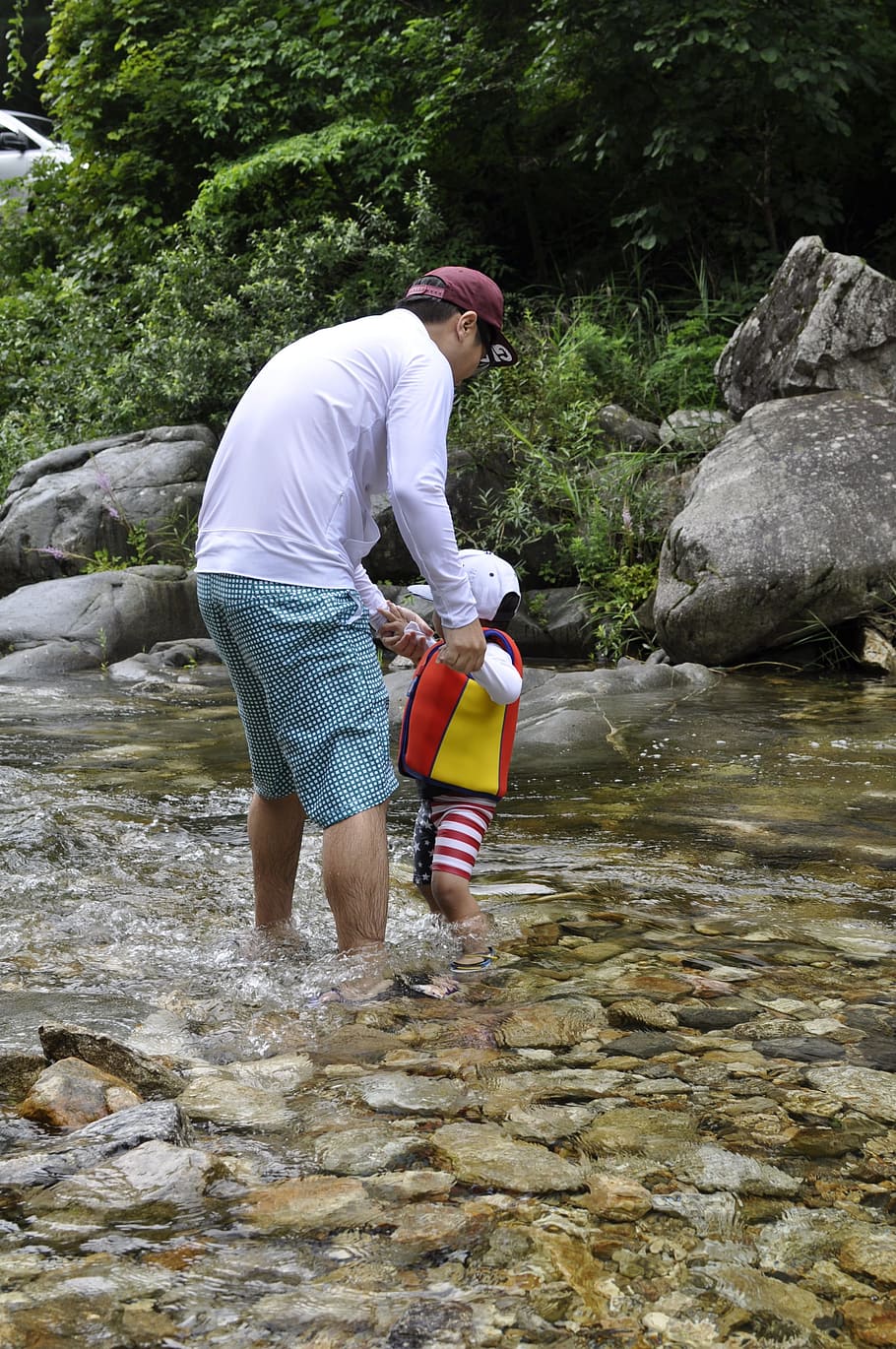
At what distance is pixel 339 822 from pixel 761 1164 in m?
1.18

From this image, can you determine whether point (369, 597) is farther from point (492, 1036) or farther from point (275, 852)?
point (492, 1036)

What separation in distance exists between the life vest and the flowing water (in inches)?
17.1

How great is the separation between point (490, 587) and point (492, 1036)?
1218 millimetres

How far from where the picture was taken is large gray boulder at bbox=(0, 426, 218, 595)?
11.0 meters

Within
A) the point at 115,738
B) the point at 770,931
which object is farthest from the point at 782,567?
the point at 770,931

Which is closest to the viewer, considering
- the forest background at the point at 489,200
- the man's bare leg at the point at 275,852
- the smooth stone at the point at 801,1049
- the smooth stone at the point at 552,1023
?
the smooth stone at the point at 801,1049

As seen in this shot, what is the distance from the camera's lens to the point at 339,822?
2807 millimetres

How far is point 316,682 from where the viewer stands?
2801 mm

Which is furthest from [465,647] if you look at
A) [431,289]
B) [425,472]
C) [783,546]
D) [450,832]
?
[783,546]

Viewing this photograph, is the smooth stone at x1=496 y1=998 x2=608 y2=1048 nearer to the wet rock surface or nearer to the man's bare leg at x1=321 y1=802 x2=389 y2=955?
the wet rock surface

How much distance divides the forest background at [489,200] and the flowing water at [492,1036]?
14.9 ft

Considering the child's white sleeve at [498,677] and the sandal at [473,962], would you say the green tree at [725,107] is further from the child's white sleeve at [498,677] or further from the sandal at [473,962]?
the sandal at [473,962]

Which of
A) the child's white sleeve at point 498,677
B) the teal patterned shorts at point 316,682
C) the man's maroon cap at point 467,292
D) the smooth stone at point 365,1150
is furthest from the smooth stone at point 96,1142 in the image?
the man's maroon cap at point 467,292

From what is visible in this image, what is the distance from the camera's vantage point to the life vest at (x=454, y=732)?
330 centimetres
